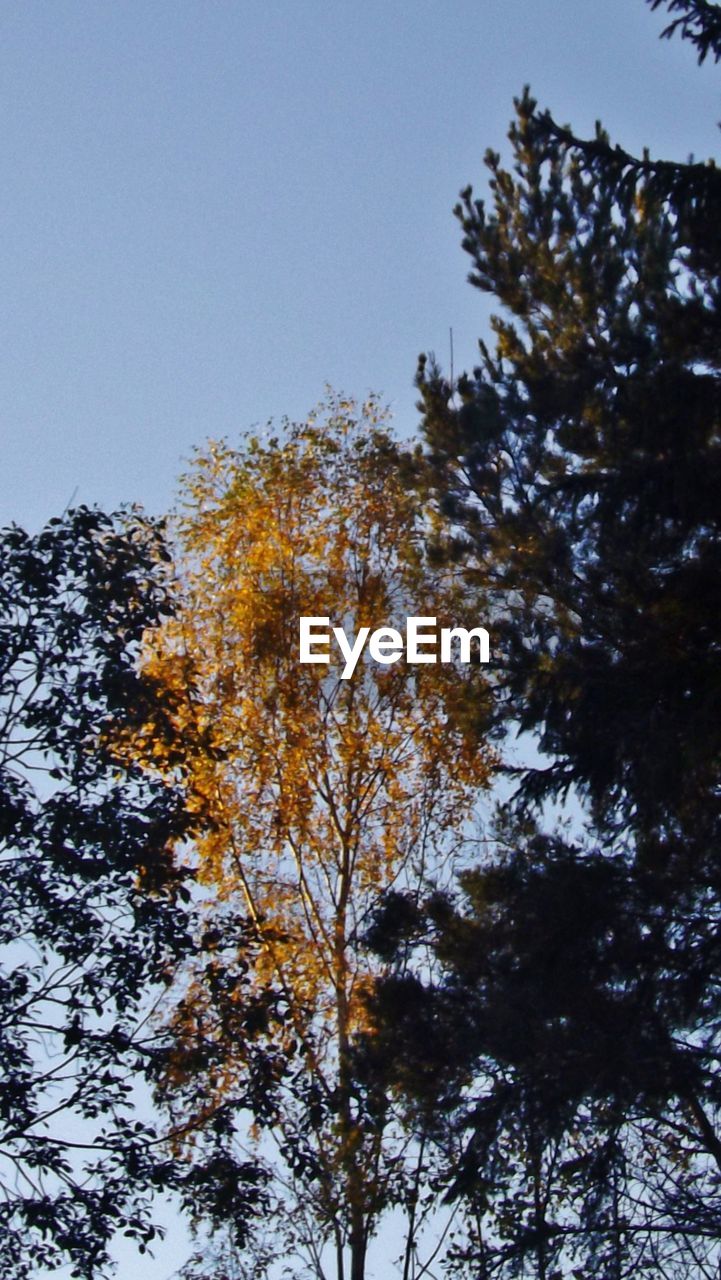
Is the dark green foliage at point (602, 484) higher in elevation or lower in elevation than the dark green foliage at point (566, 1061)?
higher

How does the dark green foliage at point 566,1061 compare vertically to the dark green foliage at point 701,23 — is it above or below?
below

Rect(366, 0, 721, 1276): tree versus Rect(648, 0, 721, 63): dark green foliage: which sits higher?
Rect(648, 0, 721, 63): dark green foliage

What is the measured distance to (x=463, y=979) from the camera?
39.2ft

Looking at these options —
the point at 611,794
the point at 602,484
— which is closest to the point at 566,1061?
the point at 611,794

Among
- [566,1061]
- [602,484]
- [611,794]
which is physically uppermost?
[602,484]

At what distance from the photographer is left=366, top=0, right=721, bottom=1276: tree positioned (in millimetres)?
10891

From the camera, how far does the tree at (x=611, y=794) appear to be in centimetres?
1089

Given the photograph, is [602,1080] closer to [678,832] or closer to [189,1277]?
[678,832]

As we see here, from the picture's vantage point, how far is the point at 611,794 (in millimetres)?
12180

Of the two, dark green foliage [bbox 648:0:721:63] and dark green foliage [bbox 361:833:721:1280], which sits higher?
dark green foliage [bbox 648:0:721:63]

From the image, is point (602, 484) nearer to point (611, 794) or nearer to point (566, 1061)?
point (611, 794)

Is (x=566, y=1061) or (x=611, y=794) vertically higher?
(x=611, y=794)

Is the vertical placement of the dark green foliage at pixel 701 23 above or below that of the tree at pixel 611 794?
above

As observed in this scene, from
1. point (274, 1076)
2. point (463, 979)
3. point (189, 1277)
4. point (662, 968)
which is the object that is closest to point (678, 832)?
point (662, 968)
